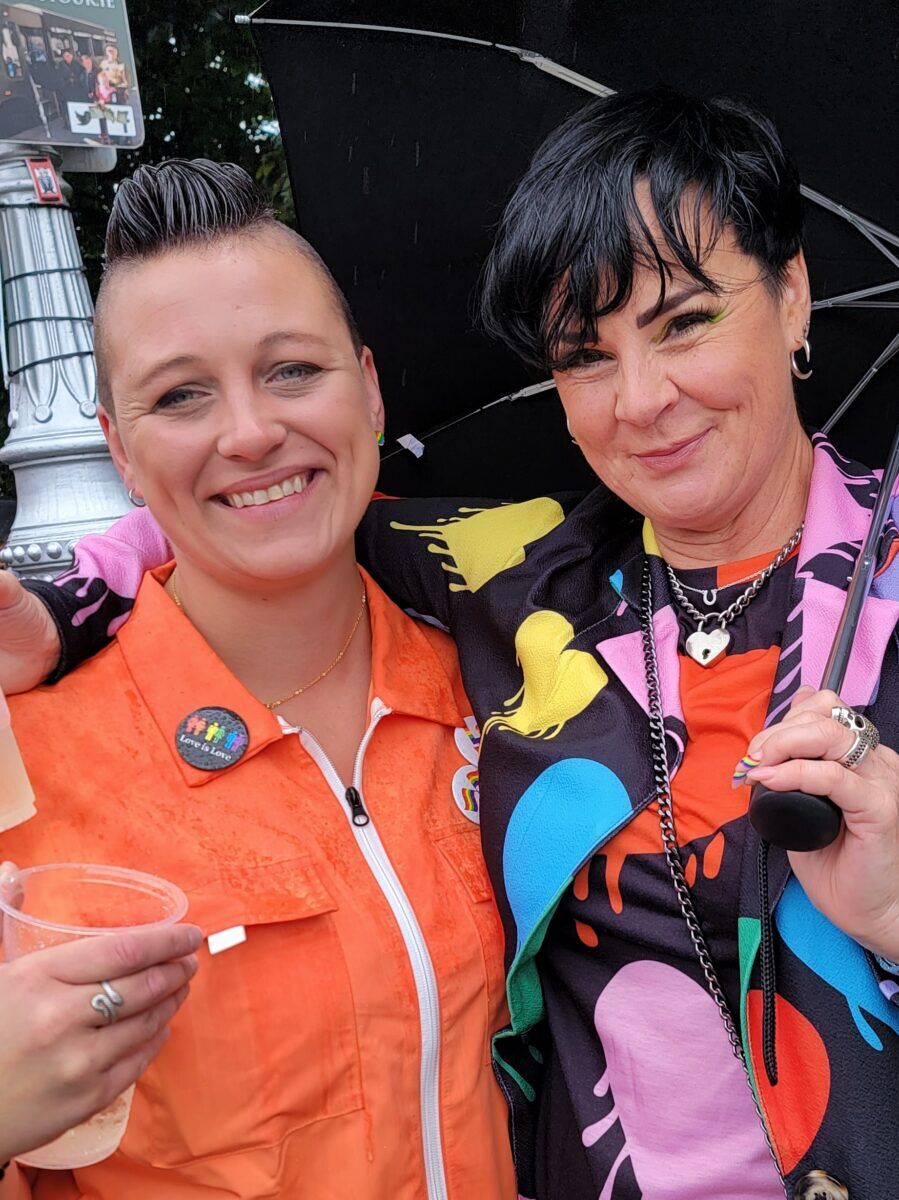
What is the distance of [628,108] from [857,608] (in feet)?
3.36

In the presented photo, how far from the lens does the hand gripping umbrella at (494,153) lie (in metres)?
2.50

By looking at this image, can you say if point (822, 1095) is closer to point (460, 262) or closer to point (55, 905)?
point (55, 905)

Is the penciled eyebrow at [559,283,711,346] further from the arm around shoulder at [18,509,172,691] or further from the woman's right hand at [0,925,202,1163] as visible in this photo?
the woman's right hand at [0,925,202,1163]

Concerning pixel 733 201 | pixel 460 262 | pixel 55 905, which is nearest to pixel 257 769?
pixel 55 905

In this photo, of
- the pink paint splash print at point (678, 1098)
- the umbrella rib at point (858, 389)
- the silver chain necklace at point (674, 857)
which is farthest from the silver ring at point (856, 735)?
the umbrella rib at point (858, 389)

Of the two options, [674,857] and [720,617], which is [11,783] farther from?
[720,617]

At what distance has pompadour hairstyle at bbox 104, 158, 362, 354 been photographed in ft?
7.18

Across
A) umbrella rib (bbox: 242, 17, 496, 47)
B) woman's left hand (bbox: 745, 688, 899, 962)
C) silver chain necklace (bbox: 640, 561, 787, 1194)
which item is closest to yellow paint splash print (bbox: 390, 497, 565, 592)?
silver chain necklace (bbox: 640, 561, 787, 1194)

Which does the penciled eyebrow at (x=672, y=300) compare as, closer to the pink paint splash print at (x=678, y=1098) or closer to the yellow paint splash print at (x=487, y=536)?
the yellow paint splash print at (x=487, y=536)

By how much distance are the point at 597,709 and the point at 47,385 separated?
2.03 metres

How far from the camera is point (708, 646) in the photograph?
2.08 metres

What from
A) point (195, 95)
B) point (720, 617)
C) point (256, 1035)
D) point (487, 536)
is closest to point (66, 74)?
point (487, 536)

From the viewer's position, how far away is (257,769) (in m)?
2.13

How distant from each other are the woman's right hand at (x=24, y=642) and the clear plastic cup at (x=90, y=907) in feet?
1.41
